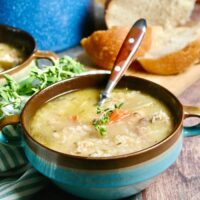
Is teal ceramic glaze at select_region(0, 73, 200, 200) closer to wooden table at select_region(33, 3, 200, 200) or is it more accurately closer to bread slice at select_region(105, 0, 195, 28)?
wooden table at select_region(33, 3, 200, 200)

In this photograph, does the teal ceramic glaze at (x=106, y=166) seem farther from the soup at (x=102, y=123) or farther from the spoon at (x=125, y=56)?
the spoon at (x=125, y=56)

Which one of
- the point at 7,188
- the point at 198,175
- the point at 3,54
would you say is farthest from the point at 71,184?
the point at 3,54

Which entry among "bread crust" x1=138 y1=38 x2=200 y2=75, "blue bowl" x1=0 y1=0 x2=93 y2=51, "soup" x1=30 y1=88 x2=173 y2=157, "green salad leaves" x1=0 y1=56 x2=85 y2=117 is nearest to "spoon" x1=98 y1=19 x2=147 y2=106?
"soup" x1=30 y1=88 x2=173 y2=157

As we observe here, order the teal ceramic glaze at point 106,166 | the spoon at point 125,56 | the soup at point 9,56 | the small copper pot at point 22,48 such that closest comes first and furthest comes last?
1. the teal ceramic glaze at point 106,166
2. the spoon at point 125,56
3. the small copper pot at point 22,48
4. the soup at point 9,56

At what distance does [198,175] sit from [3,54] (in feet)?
2.57

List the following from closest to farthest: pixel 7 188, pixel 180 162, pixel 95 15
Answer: pixel 7 188, pixel 180 162, pixel 95 15

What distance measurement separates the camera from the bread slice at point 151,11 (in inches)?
87.2

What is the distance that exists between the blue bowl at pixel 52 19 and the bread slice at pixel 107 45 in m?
0.24

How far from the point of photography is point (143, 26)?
1.47 meters

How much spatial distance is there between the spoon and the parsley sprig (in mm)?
62

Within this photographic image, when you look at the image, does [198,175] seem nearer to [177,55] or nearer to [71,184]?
[71,184]

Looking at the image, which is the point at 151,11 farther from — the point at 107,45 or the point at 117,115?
the point at 117,115

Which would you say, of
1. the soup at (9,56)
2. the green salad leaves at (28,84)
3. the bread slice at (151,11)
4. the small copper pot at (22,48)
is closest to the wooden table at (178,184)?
the green salad leaves at (28,84)

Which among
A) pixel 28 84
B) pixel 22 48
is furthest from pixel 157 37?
pixel 28 84
